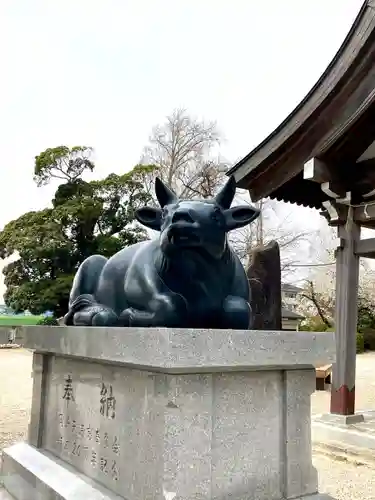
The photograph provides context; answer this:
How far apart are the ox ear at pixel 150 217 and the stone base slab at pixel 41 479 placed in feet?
4.26

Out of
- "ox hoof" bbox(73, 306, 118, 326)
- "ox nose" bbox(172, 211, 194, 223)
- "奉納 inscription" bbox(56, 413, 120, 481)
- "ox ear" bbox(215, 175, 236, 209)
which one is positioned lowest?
"奉納 inscription" bbox(56, 413, 120, 481)

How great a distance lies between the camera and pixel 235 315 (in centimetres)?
227

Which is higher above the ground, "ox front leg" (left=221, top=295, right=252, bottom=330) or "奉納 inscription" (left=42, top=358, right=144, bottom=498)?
"ox front leg" (left=221, top=295, right=252, bottom=330)

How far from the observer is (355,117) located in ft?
16.5

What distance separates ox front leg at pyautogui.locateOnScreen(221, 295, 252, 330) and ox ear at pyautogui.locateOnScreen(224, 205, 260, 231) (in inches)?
14.7

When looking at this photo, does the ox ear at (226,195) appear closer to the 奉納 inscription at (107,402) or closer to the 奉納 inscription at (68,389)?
the 奉納 inscription at (107,402)

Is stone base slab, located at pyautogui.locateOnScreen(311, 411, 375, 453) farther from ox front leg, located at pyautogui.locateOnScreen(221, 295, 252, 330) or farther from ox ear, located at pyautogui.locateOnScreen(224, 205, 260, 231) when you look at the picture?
ox ear, located at pyautogui.locateOnScreen(224, 205, 260, 231)

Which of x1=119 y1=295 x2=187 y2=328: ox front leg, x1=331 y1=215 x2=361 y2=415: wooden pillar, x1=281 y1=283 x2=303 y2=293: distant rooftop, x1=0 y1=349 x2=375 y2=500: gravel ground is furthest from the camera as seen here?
x1=281 y1=283 x2=303 y2=293: distant rooftop

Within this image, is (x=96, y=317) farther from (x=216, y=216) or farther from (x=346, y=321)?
(x=346, y=321)

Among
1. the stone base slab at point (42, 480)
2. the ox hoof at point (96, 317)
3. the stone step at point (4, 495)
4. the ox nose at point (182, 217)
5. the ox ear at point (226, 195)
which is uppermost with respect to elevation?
the ox ear at point (226, 195)

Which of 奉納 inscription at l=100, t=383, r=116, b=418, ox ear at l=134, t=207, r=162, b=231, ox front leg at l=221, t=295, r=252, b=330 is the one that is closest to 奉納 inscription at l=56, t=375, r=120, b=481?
奉納 inscription at l=100, t=383, r=116, b=418

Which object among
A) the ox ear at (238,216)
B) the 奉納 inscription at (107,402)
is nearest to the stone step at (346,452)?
the 奉納 inscription at (107,402)

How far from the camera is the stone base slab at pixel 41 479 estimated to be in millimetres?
2260

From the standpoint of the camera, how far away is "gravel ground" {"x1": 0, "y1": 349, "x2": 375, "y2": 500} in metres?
4.08
